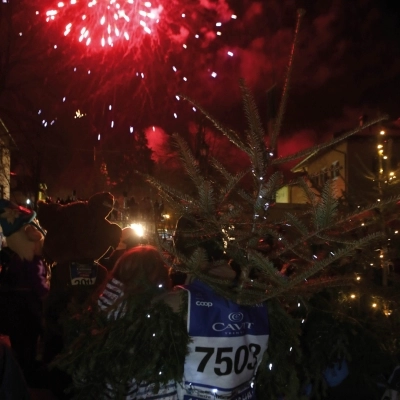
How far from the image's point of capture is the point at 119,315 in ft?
8.87

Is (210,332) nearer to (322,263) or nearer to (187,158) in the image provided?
(322,263)

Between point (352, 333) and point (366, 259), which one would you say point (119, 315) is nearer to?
point (352, 333)

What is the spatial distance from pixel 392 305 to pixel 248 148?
1.87m

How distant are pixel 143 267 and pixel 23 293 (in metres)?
2.87

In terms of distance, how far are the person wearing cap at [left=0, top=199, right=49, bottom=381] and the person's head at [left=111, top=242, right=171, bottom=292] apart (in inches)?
94.3

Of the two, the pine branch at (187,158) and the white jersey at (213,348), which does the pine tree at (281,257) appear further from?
the white jersey at (213,348)

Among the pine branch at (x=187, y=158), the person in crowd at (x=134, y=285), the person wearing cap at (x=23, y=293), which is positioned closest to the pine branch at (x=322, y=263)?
the pine branch at (x=187, y=158)

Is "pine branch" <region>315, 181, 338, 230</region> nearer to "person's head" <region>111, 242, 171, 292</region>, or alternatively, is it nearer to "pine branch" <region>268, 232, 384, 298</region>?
"pine branch" <region>268, 232, 384, 298</region>

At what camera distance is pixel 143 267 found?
3.02m

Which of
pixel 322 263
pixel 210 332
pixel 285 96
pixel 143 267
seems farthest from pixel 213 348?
pixel 285 96

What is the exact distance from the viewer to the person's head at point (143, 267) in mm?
3004

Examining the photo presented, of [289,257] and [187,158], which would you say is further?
[289,257]

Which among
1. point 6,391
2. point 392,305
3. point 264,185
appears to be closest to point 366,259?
point 392,305

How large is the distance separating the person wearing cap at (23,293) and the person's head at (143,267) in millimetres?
2396
